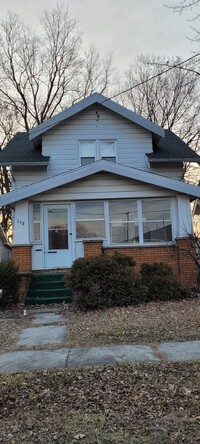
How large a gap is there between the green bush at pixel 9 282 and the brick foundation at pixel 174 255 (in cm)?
245

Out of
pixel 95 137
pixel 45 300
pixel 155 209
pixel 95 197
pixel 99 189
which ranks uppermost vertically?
pixel 95 137

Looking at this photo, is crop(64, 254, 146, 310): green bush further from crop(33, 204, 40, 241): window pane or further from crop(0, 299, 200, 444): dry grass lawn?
crop(0, 299, 200, 444): dry grass lawn

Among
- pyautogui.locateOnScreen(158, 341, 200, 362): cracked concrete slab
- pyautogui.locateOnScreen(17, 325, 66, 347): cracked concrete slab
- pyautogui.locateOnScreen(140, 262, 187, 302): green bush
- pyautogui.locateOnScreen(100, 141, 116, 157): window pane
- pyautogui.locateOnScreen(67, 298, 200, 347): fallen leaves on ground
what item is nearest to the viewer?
pyautogui.locateOnScreen(158, 341, 200, 362): cracked concrete slab

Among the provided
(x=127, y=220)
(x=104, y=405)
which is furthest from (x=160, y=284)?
(x=104, y=405)

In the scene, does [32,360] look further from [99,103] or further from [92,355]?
[99,103]

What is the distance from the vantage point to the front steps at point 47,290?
1131 centimetres

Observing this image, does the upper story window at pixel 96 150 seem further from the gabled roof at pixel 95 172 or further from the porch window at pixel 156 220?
the porch window at pixel 156 220

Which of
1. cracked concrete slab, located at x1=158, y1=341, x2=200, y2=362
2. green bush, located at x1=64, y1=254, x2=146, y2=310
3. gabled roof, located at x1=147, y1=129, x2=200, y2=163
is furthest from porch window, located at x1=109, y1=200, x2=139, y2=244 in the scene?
cracked concrete slab, located at x1=158, y1=341, x2=200, y2=362

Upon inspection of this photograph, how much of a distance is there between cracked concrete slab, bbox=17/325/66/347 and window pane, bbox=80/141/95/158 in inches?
348

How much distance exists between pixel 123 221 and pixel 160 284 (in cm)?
358

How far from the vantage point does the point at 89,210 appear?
13523 millimetres

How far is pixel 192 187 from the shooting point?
1263 centimetres

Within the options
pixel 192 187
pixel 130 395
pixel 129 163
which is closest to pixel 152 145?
pixel 129 163

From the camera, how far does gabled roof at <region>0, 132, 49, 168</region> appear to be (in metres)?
14.8
